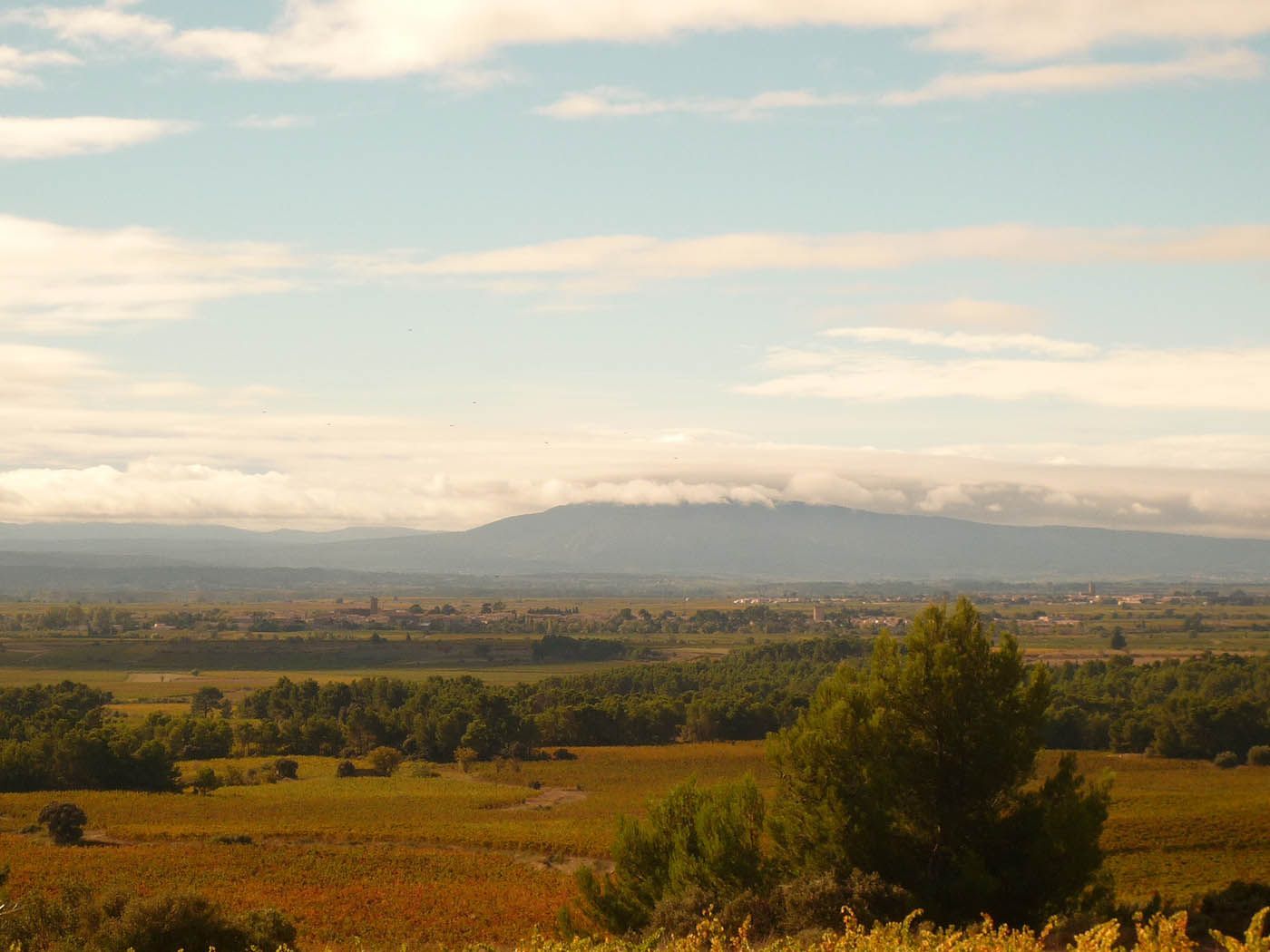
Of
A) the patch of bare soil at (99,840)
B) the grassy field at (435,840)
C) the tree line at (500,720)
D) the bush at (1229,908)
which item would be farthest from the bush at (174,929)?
the tree line at (500,720)

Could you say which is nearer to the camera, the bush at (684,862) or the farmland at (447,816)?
the bush at (684,862)

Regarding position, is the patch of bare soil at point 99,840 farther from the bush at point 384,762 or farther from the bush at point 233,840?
the bush at point 384,762

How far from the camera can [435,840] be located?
57438 millimetres

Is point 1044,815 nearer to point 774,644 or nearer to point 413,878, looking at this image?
point 413,878

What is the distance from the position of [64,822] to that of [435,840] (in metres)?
17.8

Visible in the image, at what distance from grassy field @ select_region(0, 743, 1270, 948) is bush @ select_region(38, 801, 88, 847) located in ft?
2.63

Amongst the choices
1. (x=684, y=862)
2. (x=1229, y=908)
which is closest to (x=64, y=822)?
(x=684, y=862)

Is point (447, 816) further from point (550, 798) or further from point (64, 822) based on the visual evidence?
point (64, 822)

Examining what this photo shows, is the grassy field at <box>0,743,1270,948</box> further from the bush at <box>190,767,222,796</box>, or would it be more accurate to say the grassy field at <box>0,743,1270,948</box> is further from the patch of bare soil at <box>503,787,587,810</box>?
the bush at <box>190,767,222,796</box>

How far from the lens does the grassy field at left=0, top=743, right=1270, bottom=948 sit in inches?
1663

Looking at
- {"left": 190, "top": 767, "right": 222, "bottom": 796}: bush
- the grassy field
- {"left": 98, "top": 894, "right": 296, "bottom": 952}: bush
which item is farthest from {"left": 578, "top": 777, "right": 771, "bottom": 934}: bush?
{"left": 190, "top": 767, "right": 222, "bottom": 796}: bush

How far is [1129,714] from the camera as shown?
9225 centimetres

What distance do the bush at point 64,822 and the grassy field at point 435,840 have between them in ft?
2.63

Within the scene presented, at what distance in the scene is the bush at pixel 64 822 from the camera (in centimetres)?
5512
